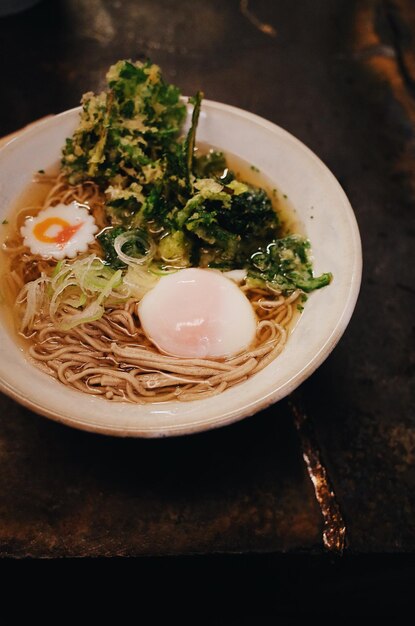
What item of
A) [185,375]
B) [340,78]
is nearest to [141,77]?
[185,375]

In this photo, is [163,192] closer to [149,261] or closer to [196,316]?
[149,261]

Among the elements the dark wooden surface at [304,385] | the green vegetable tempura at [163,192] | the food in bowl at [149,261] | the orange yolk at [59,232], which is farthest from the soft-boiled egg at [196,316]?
the orange yolk at [59,232]

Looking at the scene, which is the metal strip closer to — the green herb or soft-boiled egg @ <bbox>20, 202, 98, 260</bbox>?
the green herb

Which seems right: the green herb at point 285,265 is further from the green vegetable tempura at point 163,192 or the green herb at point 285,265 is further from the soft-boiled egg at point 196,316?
the soft-boiled egg at point 196,316

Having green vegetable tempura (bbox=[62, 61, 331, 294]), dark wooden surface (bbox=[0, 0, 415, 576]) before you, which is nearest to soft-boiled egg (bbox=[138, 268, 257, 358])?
green vegetable tempura (bbox=[62, 61, 331, 294])

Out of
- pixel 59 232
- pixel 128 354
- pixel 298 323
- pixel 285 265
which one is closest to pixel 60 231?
pixel 59 232
